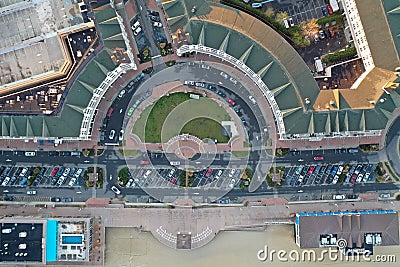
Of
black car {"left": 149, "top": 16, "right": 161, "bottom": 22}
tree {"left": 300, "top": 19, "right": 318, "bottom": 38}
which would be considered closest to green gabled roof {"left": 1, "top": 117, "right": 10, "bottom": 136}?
black car {"left": 149, "top": 16, "right": 161, "bottom": 22}

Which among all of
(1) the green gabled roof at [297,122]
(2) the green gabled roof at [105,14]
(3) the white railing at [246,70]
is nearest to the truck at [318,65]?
(1) the green gabled roof at [297,122]

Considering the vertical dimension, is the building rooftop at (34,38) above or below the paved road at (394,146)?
above

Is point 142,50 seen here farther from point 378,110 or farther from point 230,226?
point 378,110

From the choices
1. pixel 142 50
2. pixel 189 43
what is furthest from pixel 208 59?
pixel 142 50

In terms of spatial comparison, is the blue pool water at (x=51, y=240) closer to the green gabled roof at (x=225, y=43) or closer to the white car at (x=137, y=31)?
the white car at (x=137, y=31)

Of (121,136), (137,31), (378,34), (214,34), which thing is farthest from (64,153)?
(378,34)
